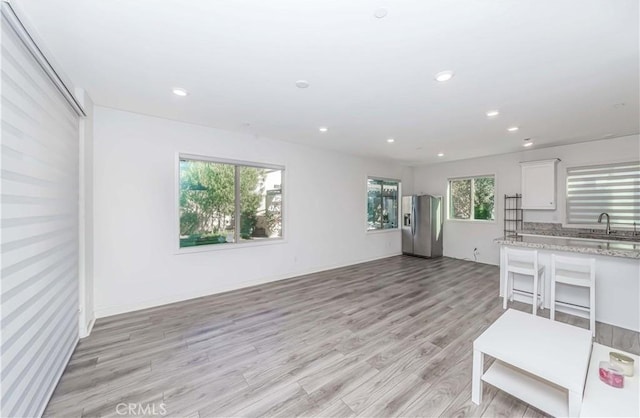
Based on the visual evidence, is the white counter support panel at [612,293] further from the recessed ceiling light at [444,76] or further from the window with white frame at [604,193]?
the recessed ceiling light at [444,76]

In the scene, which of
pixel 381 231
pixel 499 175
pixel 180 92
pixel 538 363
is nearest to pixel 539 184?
pixel 499 175

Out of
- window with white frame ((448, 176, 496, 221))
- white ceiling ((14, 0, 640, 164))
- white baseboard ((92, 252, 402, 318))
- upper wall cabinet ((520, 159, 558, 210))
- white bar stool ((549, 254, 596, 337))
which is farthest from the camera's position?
window with white frame ((448, 176, 496, 221))

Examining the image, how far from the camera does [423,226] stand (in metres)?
6.74

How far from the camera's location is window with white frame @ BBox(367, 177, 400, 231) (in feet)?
21.7

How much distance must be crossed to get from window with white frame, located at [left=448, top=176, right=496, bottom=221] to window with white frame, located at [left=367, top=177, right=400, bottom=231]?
1.48 m

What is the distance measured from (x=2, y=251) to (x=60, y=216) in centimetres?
98

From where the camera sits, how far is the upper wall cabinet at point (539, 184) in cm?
503

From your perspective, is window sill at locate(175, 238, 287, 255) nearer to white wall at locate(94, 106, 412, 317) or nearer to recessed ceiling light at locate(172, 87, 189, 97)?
white wall at locate(94, 106, 412, 317)

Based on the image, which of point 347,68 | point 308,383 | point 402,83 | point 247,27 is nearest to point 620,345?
point 308,383

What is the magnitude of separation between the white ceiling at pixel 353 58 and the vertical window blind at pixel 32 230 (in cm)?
48

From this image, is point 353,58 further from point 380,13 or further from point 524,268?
point 524,268

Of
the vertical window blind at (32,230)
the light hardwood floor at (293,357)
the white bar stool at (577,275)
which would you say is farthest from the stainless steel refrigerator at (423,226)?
the vertical window blind at (32,230)

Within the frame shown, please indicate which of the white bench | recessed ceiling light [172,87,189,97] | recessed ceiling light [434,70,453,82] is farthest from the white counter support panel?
recessed ceiling light [172,87,189,97]

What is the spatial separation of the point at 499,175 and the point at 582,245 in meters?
3.10
